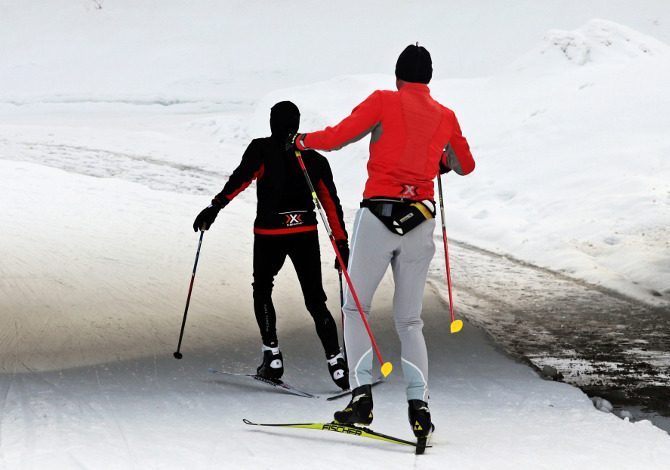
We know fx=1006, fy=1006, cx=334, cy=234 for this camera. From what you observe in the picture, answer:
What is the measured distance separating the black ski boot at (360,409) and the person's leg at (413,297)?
7.3 inches

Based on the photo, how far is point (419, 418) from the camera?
14.3ft

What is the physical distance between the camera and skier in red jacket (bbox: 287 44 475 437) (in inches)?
169

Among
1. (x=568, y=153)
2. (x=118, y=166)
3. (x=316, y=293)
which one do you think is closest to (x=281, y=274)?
(x=316, y=293)

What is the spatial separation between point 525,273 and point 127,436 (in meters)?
6.72

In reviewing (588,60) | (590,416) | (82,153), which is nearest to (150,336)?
(590,416)

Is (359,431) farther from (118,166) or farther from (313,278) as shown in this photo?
(118,166)

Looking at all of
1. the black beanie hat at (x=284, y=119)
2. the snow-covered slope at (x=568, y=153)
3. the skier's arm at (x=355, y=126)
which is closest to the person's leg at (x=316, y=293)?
the black beanie hat at (x=284, y=119)

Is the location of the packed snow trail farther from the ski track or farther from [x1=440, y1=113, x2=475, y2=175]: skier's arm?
the ski track

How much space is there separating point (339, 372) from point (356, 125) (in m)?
1.92

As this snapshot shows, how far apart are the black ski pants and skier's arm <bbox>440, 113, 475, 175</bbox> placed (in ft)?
3.96

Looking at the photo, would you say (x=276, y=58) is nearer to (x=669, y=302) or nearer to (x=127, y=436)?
(x=669, y=302)

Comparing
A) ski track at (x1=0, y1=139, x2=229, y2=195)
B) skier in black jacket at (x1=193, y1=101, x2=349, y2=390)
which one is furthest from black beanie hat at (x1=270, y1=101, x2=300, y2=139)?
ski track at (x1=0, y1=139, x2=229, y2=195)

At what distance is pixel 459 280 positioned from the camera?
9.95 m

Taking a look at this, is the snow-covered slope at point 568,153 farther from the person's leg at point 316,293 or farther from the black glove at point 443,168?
the black glove at point 443,168
